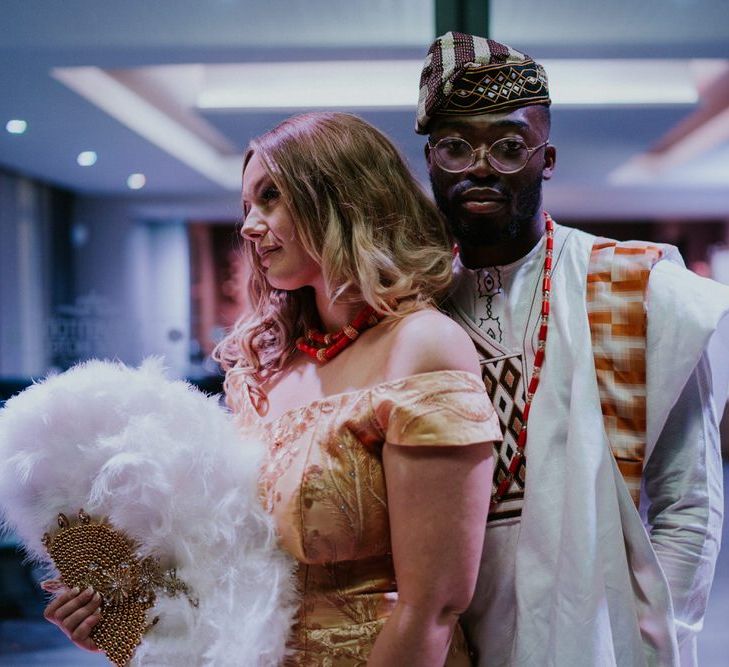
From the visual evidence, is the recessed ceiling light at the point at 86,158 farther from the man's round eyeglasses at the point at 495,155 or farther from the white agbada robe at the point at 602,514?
the white agbada robe at the point at 602,514

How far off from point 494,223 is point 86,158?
7.56ft

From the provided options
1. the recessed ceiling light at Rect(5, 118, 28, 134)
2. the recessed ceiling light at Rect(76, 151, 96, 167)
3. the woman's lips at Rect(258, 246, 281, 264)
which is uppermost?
the recessed ceiling light at Rect(5, 118, 28, 134)

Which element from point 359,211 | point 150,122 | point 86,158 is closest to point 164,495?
point 359,211

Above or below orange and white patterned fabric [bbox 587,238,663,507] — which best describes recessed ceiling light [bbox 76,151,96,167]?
above

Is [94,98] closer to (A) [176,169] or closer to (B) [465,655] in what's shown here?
(A) [176,169]

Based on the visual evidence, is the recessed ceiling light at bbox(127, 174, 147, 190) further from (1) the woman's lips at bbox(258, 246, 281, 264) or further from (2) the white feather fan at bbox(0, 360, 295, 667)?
(2) the white feather fan at bbox(0, 360, 295, 667)

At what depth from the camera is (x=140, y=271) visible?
125 inches

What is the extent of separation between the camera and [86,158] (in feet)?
10.2

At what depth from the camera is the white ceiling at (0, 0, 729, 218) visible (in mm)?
2586

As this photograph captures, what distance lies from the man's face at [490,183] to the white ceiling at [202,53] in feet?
2.60

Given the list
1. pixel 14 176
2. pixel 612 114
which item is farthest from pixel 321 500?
pixel 612 114

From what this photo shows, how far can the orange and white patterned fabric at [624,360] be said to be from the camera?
1241 millimetres

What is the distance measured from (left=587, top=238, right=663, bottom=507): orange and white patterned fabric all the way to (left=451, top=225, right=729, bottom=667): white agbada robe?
16mm

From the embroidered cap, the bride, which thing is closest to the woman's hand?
the bride
